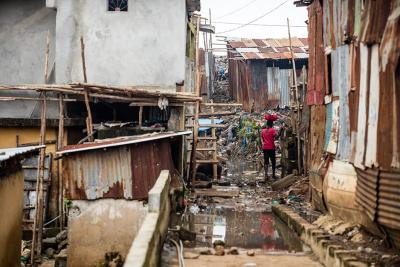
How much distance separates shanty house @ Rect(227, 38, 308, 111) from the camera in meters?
32.7

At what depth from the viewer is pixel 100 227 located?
1291 centimetres

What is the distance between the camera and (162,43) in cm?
1563

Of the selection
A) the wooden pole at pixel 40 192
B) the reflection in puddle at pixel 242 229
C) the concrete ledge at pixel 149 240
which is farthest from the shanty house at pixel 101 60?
the concrete ledge at pixel 149 240

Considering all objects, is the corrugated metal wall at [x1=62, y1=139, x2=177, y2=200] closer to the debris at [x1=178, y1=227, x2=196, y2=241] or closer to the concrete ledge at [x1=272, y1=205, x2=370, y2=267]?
the debris at [x1=178, y1=227, x2=196, y2=241]

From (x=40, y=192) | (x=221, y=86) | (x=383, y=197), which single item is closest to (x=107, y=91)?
(x=40, y=192)

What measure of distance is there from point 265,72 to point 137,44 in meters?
18.4

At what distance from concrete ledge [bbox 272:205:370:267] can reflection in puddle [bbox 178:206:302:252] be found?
22 centimetres

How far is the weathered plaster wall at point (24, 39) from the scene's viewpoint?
52.9 feet

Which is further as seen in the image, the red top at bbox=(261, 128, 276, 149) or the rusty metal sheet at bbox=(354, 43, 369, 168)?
the red top at bbox=(261, 128, 276, 149)

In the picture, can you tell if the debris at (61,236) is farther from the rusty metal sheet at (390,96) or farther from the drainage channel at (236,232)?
the rusty metal sheet at (390,96)

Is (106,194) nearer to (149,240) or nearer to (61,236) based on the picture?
(61,236)


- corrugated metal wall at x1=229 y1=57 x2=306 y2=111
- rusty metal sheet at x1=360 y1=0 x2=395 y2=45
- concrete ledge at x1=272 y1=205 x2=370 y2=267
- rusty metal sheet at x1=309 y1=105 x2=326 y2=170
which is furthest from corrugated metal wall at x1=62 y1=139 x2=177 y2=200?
corrugated metal wall at x1=229 y1=57 x2=306 y2=111

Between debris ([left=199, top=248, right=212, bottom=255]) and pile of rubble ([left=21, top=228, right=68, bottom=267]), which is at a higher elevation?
debris ([left=199, top=248, right=212, bottom=255])

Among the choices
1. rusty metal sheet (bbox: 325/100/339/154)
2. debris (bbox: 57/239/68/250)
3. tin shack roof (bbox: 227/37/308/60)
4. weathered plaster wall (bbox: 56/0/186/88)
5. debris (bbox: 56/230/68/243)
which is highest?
tin shack roof (bbox: 227/37/308/60)
